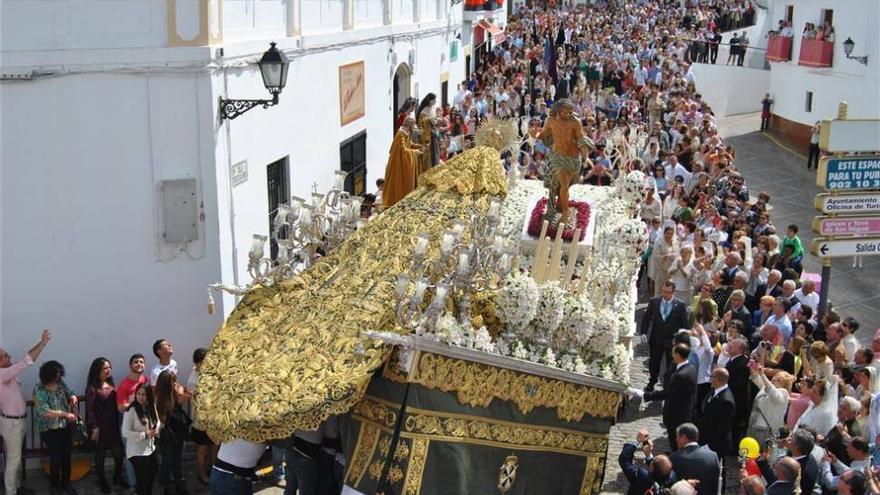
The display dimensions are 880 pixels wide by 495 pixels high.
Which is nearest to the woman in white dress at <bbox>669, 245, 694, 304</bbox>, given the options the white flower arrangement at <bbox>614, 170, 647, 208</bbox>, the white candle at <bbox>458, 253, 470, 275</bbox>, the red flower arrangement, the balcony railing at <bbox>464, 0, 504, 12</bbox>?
the white flower arrangement at <bbox>614, 170, 647, 208</bbox>

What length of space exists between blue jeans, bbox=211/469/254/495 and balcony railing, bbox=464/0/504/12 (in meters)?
22.8

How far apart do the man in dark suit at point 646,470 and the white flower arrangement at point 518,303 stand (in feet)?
4.23

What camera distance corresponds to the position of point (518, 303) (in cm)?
787

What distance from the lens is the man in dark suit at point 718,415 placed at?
8961 mm

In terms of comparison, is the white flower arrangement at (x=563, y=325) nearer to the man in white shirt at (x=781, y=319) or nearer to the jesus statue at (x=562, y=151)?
the jesus statue at (x=562, y=151)

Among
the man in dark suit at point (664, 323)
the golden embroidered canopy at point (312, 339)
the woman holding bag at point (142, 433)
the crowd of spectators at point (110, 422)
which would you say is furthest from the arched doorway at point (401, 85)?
the woman holding bag at point (142, 433)

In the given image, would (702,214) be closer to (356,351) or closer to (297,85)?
(297,85)

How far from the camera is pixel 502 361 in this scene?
759 centimetres

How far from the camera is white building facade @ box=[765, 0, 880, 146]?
22344 mm

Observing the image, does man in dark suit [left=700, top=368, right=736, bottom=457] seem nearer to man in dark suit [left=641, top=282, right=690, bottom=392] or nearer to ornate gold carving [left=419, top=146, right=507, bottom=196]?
man in dark suit [left=641, top=282, right=690, bottom=392]

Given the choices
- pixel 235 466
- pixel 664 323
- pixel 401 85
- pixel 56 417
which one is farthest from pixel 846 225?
pixel 401 85

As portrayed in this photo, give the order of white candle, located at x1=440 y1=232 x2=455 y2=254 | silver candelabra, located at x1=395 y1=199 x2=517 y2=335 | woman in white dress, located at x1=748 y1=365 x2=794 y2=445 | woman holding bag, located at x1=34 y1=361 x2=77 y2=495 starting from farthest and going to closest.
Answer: woman holding bag, located at x1=34 y1=361 x2=77 y2=495, woman in white dress, located at x1=748 y1=365 x2=794 y2=445, white candle, located at x1=440 y1=232 x2=455 y2=254, silver candelabra, located at x1=395 y1=199 x2=517 y2=335

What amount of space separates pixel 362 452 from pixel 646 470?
7.43 feet

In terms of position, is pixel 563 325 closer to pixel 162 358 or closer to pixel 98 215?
pixel 162 358
